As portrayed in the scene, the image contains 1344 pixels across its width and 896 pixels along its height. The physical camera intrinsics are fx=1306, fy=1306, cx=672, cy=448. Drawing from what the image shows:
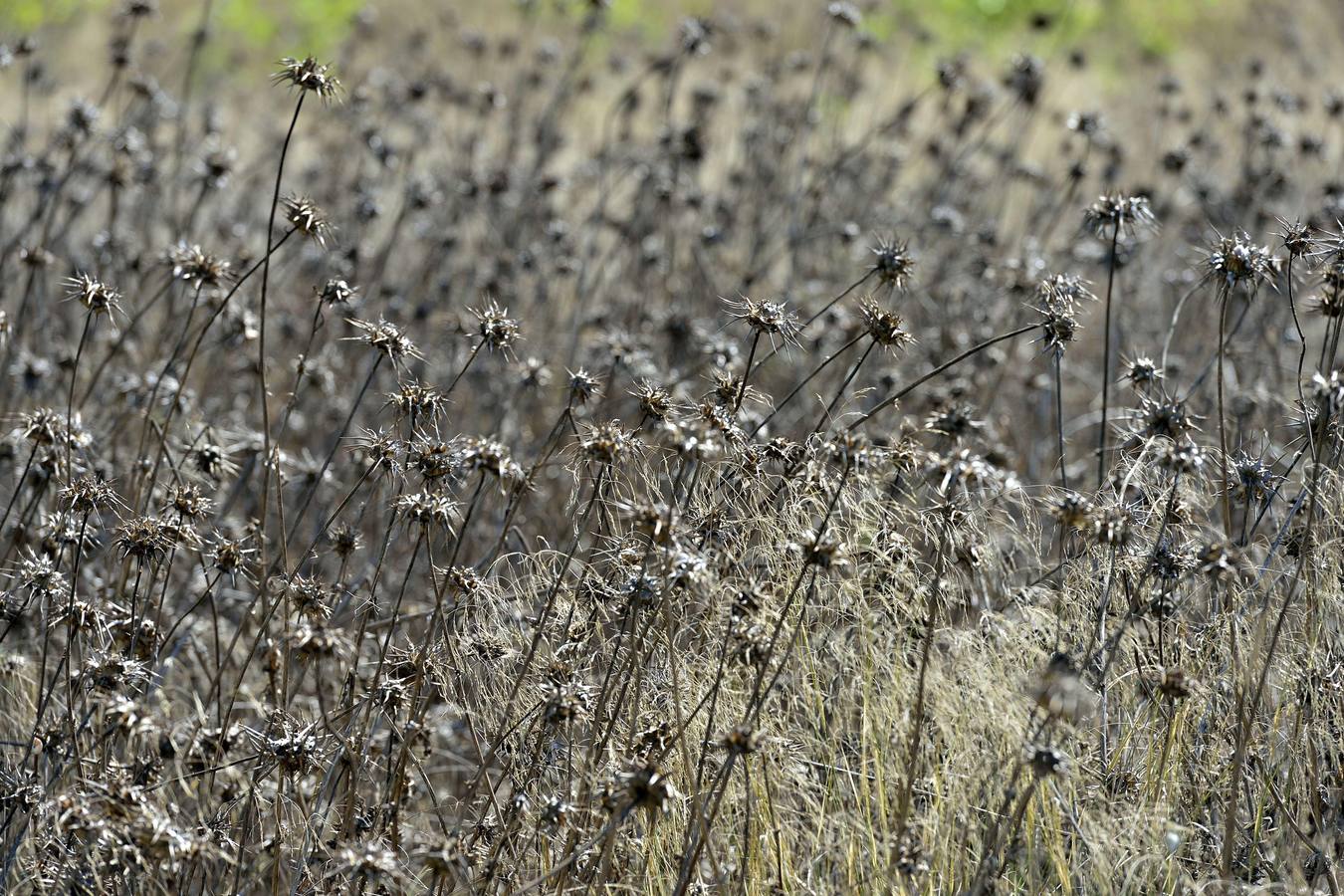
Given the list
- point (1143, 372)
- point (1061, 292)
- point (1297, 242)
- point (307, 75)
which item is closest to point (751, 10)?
point (1143, 372)

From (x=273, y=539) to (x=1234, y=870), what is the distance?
3.28 metres

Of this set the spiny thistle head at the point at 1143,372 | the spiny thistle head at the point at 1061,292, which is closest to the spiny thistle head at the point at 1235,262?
the spiny thistle head at the point at 1061,292

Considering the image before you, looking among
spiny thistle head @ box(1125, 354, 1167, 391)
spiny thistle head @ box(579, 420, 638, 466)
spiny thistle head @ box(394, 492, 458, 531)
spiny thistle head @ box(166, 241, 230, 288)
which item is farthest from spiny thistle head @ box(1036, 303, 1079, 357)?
spiny thistle head @ box(166, 241, 230, 288)

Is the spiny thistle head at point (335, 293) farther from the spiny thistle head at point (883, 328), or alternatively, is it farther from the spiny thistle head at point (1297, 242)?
the spiny thistle head at point (1297, 242)

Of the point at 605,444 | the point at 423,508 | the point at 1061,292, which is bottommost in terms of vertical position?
the point at 423,508

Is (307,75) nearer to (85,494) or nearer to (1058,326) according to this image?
(85,494)

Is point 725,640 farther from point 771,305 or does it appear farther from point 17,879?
point 17,879

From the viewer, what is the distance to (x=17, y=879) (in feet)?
9.78

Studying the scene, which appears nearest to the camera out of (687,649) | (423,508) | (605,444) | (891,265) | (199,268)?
(605,444)

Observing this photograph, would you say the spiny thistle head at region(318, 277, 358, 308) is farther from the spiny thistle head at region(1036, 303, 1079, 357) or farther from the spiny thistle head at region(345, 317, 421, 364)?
the spiny thistle head at region(1036, 303, 1079, 357)

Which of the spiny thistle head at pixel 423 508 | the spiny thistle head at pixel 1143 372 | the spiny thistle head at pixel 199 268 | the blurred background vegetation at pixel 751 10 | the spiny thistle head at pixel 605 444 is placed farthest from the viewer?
the blurred background vegetation at pixel 751 10

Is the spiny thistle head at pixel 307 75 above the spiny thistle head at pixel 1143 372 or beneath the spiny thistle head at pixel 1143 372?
beneath

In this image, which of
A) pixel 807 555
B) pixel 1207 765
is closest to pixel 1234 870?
pixel 1207 765

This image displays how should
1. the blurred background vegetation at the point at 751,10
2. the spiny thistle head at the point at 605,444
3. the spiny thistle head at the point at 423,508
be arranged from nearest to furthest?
the spiny thistle head at the point at 605,444 < the spiny thistle head at the point at 423,508 < the blurred background vegetation at the point at 751,10
